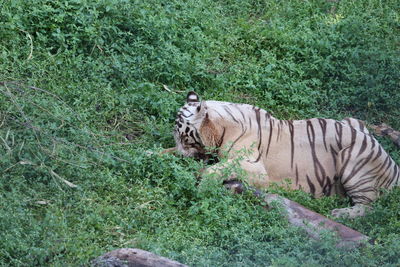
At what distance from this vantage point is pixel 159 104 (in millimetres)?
8141

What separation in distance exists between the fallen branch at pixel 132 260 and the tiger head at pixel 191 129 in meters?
2.28

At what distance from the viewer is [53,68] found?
8.13 metres

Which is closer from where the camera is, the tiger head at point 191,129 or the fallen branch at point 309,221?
the fallen branch at point 309,221

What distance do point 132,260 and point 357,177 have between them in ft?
9.44

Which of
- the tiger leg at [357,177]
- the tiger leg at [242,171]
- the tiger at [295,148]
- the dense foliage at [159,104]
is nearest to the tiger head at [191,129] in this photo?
the tiger at [295,148]

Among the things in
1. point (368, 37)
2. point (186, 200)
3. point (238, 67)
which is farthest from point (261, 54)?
point (186, 200)

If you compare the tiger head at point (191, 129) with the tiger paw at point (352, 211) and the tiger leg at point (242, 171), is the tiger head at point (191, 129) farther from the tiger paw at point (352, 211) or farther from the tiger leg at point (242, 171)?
the tiger paw at point (352, 211)

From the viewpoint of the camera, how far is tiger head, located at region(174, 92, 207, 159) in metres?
7.60

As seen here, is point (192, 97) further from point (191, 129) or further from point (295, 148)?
point (295, 148)

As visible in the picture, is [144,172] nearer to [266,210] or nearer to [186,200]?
[186,200]

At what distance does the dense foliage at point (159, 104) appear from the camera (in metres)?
5.96

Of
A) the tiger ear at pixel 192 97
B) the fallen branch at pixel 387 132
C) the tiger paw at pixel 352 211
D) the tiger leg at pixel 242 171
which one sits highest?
the tiger ear at pixel 192 97

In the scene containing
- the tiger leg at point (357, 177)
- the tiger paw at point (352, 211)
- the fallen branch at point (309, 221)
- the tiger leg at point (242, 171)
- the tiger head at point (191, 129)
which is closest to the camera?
the fallen branch at point (309, 221)

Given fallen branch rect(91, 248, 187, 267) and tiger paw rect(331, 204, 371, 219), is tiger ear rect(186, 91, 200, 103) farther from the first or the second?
fallen branch rect(91, 248, 187, 267)
